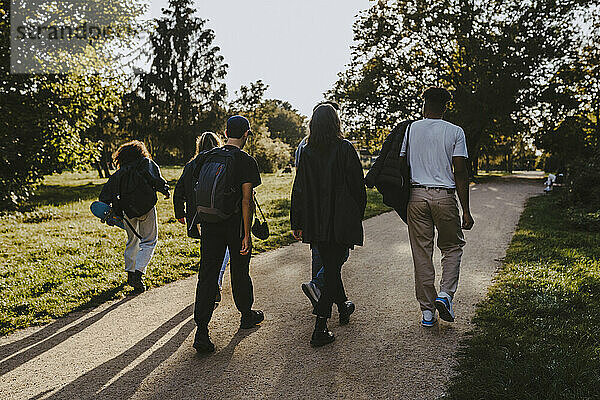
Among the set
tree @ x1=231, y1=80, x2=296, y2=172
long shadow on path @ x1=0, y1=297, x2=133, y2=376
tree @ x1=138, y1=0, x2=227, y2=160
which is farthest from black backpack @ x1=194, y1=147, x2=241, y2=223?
tree @ x1=231, y1=80, x2=296, y2=172

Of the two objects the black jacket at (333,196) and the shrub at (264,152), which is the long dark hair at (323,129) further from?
the shrub at (264,152)

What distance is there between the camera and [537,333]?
4.30 m

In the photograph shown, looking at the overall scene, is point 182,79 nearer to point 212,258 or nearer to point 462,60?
point 462,60

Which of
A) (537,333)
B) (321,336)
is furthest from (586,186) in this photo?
(321,336)

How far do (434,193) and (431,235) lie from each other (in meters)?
0.43

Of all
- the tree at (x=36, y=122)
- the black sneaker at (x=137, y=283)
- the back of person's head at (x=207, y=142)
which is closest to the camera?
the back of person's head at (x=207, y=142)

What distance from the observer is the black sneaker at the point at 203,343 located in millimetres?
4137

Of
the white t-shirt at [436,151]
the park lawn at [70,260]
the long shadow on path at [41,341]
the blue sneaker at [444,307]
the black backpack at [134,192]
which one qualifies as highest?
the white t-shirt at [436,151]

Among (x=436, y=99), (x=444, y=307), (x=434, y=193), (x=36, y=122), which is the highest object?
(x=36, y=122)

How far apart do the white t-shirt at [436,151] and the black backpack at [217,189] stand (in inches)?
69.8

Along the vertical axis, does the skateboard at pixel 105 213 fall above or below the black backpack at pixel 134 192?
below

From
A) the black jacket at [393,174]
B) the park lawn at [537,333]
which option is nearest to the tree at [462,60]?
the park lawn at [537,333]

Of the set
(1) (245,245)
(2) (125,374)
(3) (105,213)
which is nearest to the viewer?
(2) (125,374)

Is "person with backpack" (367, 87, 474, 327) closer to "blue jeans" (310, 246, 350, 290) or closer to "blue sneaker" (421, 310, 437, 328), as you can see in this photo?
"blue sneaker" (421, 310, 437, 328)
